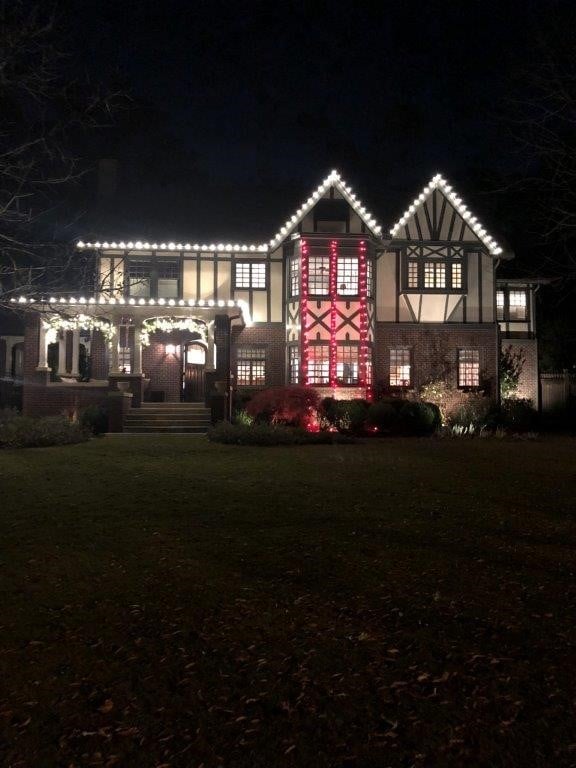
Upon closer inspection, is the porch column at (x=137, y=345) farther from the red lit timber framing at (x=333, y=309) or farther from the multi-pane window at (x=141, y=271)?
Answer: the red lit timber framing at (x=333, y=309)

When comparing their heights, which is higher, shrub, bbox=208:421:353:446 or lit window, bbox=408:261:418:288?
lit window, bbox=408:261:418:288

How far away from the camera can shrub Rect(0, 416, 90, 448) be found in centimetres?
1511

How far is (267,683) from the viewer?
3.58m

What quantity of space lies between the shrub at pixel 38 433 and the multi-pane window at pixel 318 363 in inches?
385

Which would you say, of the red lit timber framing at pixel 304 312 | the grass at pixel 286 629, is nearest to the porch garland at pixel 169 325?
the red lit timber framing at pixel 304 312

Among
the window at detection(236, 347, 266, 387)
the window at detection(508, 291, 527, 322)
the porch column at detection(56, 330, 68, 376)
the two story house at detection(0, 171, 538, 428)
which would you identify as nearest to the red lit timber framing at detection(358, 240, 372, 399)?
the two story house at detection(0, 171, 538, 428)

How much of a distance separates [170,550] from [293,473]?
5147 millimetres

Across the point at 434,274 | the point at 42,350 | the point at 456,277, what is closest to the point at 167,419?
the point at 42,350

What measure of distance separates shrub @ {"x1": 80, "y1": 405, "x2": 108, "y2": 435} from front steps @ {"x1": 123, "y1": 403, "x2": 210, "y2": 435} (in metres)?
0.66

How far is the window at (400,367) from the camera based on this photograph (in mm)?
25250

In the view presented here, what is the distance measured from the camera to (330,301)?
23844 millimetres

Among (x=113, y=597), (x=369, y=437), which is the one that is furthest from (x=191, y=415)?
(x=113, y=597)

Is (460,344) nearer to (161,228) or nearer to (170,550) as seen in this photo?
(161,228)

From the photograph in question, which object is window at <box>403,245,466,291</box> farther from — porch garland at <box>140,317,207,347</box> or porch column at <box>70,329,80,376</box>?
porch column at <box>70,329,80,376</box>
